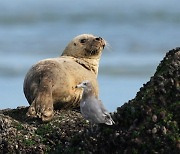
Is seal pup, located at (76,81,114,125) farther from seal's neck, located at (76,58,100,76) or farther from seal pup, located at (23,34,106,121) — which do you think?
seal's neck, located at (76,58,100,76)

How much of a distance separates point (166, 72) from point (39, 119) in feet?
5.68

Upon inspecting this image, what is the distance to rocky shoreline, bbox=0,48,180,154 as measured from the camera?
244 inches

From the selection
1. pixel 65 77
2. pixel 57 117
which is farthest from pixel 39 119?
pixel 65 77

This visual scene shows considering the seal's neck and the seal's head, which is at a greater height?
the seal's head

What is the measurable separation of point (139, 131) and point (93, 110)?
0.48 metres

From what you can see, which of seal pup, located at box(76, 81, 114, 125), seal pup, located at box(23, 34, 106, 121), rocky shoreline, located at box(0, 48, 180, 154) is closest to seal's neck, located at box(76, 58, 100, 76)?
seal pup, located at box(23, 34, 106, 121)

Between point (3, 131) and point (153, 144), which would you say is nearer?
point (153, 144)

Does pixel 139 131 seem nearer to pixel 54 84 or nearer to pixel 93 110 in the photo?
pixel 93 110

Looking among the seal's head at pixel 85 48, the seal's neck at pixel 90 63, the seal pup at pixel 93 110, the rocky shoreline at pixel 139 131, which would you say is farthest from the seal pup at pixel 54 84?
the seal pup at pixel 93 110

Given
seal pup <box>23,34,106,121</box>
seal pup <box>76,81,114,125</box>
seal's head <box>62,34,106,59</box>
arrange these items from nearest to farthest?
1. seal pup <box>76,81,114,125</box>
2. seal pup <box>23,34,106,121</box>
3. seal's head <box>62,34,106,59</box>

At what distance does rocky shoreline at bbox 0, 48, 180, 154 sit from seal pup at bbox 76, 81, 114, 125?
10 cm

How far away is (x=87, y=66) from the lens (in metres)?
10.0

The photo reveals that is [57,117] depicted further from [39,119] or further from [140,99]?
[140,99]

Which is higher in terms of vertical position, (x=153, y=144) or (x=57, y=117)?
(x=57, y=117)
